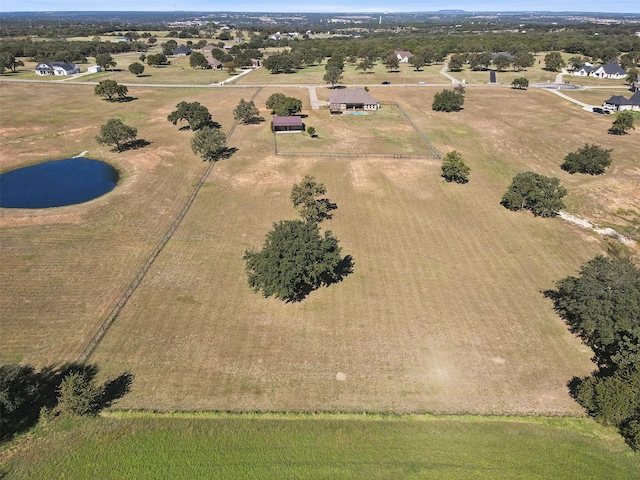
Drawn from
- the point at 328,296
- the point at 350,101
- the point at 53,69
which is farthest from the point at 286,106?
the point at 53,69

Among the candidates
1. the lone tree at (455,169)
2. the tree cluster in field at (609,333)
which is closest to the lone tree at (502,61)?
the lone tree at (455,169)

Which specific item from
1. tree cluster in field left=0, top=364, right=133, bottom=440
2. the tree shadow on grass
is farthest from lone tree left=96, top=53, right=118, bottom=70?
tree cluster in field left=0, top=364, right=133, bottom=440

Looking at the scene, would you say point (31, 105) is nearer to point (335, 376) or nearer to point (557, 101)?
point (335, 376)

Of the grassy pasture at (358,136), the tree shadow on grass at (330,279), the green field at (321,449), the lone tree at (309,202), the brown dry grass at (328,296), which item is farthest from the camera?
the grassy pasture at (358,136)

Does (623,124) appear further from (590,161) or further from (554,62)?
(554,62)

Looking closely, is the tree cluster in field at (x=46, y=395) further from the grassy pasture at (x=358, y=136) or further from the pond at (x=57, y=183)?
the grassy pasture at (x=358, y=136)

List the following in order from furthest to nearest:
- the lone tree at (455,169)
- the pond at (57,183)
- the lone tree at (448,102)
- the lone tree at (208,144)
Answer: the lone tree at (448,102) → the lone tree at (208,144) → the lone tree at (455,169) → the pond at (57,183)

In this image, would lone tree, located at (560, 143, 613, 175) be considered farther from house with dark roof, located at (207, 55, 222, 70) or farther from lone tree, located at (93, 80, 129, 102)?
house with dark roof, located at (207, 55, 222, 70)

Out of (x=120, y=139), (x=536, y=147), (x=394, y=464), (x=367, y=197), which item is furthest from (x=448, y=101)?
(x=394, y=464)
